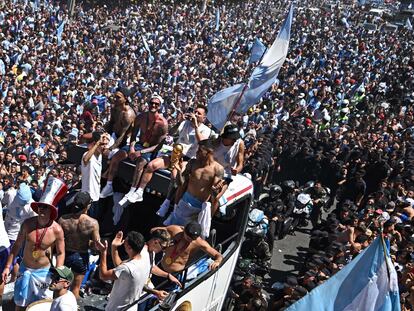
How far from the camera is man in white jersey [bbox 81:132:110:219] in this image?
28.2 ft

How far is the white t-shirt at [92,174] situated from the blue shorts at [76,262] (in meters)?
1.33

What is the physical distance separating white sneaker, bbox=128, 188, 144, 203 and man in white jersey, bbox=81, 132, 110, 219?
1.36ft

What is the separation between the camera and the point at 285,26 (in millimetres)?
12109

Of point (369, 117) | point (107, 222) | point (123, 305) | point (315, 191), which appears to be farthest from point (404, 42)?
point (123, 305)

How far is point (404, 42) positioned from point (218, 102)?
80.7 ft

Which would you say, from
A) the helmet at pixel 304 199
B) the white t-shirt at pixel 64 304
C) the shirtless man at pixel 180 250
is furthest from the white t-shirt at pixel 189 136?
the white t-shirt at pixel 64 304

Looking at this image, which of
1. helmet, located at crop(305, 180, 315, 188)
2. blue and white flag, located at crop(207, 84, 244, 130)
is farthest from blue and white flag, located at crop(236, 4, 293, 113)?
helmet, located at crop(305, 180, 315, 188)

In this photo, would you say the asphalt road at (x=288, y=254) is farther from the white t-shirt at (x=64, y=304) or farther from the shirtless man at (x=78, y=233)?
the white t-shirt at (x=64, y=304)

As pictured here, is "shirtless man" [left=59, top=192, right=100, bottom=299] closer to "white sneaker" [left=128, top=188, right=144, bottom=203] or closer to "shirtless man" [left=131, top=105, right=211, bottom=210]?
"white sneaker" [left=128, top=188, right=144, bottom=203]

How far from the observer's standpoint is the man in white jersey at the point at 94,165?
8.61m

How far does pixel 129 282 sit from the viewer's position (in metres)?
6.41

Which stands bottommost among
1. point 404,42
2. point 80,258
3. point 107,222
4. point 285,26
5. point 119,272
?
point 404,42

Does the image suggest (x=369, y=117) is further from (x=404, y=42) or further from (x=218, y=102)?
(x=404, y=42)

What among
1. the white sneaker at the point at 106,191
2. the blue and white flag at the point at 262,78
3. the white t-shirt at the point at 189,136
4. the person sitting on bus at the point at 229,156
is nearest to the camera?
the white sneaker at the point at 106,191
